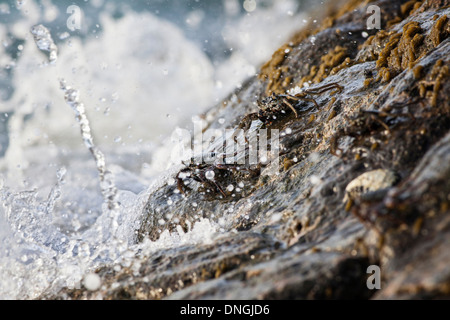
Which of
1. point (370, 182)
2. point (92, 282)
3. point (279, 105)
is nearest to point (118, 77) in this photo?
point (279, 105)

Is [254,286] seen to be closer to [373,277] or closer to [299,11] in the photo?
[373,277]

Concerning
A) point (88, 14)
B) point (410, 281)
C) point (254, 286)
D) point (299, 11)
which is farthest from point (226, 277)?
point (88, 14)

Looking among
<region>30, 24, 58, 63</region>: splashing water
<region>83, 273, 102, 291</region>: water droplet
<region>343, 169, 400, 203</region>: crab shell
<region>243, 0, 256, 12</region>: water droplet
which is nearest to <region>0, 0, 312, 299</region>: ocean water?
<region>243, 0, 256, 12</region>: water droplet

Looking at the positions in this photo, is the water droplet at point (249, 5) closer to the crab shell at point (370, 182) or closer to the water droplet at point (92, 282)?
the crab shell at point (370, 182)

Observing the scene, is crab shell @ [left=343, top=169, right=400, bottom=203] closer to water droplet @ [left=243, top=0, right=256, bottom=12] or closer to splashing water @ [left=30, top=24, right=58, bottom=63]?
splashing water @ [left=30, top=24, right=58, bottom=63]
